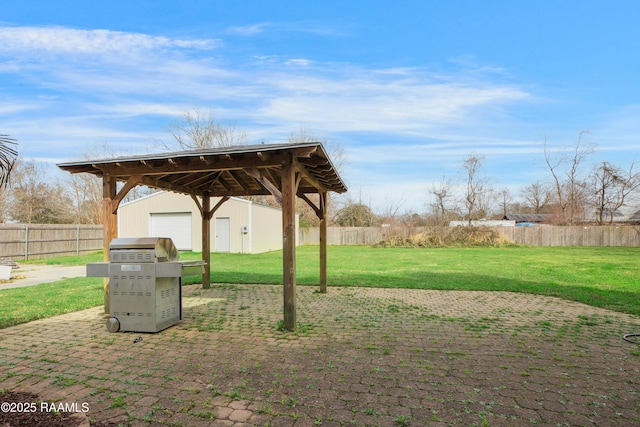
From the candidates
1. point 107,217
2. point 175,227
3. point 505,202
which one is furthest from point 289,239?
point 505,202

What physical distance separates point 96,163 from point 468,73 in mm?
11457

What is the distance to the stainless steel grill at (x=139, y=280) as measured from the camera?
479 centimetres

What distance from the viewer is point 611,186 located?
30.8m

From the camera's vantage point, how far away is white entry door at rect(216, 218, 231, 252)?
20.0 meters

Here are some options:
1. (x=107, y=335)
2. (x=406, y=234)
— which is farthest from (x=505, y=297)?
(x=406, y=234)

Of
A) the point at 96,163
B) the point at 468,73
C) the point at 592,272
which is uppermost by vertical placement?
the point at 468,73

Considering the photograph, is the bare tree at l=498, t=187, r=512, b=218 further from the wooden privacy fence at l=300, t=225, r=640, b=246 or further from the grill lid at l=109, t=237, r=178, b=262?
the grill lid at l=109, t=237, r=178, b=262

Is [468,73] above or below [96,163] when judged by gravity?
above

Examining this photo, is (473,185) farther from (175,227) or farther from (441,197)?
(175,227)

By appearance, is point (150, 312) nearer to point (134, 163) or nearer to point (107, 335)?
point (107, 335)

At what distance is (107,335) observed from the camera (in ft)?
15.6

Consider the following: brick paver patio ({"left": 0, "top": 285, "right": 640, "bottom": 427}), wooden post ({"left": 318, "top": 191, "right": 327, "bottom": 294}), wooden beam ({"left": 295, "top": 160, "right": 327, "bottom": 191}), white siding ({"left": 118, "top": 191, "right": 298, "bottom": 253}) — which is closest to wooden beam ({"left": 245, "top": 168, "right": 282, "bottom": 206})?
wooden beam ({"left": 295, "top": 160, "right": 327, "bottom": 191})

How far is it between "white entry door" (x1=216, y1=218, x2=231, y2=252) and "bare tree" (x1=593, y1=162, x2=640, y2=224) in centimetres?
3062

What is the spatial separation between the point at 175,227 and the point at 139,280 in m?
17.0
